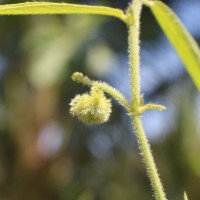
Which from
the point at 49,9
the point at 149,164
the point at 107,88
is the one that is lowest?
the point at 149,164

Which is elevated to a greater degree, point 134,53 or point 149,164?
point 134,53

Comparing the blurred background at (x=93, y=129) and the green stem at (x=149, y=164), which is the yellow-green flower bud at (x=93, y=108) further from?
the blurred background at (x=93, y=129)

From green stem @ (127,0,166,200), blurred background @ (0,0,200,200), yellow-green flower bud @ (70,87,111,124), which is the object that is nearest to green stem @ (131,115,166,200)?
green stem @ (127,0,166,200)

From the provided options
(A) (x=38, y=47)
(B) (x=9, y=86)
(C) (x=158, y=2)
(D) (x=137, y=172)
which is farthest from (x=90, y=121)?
(D) (x=137, y=172)

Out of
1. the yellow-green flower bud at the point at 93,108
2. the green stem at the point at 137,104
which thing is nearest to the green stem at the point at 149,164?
the green stem at the point at 137,104

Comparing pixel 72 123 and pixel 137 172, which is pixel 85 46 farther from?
pixel 137 172

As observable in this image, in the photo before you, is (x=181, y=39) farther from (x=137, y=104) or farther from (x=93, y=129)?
(x=93, y=129)

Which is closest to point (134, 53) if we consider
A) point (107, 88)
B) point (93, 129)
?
point (107, 88)
